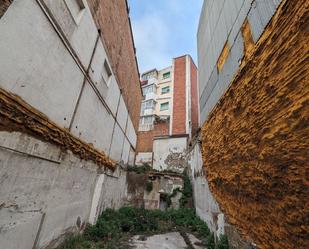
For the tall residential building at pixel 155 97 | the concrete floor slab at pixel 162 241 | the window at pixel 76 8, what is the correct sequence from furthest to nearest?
the tall residential building at pixel 155 97
the concrete floor slab at pixel 162 241
the window at pixel 76 8

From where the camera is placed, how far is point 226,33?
14.6ft

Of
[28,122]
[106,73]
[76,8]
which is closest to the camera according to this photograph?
[28,122]

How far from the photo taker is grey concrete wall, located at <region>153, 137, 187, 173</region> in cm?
1608

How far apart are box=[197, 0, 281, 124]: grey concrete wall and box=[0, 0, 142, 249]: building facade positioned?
412cm

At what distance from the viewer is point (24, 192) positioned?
3.05 meters

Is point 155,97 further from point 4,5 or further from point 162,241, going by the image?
point 4,5

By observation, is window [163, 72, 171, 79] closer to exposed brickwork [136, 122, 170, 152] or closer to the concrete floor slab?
exposed brickwork [136, 122, 170, 152]

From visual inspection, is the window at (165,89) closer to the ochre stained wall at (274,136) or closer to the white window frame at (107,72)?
the white window frame at (107,72)

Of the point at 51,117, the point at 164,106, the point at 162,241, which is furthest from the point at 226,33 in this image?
the point at 164,106

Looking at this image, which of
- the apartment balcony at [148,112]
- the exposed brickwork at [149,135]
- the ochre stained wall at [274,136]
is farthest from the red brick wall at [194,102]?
the ochre stained wall at [274,136]

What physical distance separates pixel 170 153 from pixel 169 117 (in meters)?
5.72

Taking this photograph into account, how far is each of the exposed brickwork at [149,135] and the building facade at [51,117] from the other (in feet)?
42.5

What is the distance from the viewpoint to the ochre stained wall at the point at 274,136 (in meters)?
1.75

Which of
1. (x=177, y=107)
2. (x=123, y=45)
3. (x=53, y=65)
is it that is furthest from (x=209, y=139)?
(x=177, y=107)
